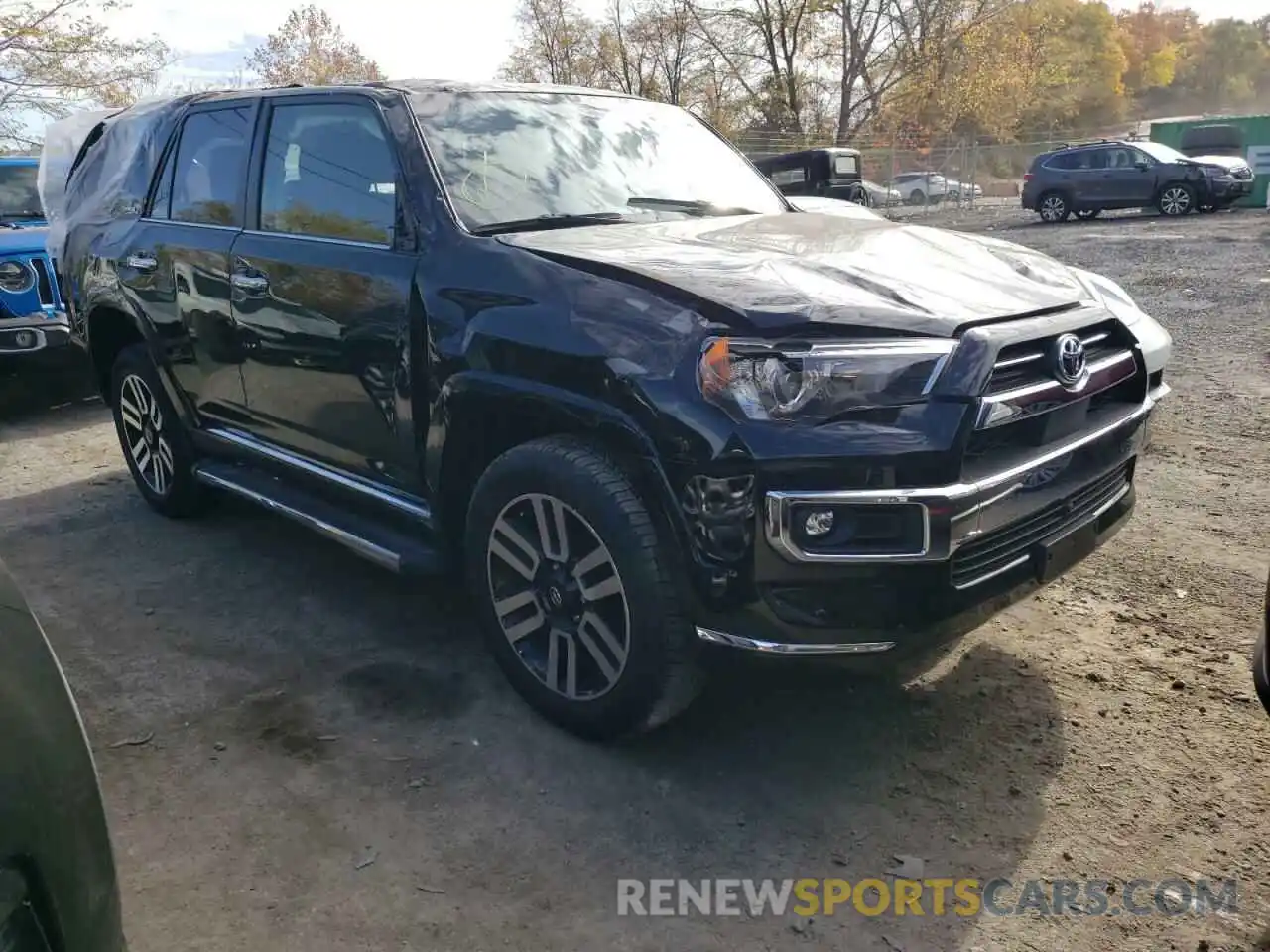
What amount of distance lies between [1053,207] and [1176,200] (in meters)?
2.45

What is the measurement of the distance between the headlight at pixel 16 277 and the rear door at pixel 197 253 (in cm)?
327

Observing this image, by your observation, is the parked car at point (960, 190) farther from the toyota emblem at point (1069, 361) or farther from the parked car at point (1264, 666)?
the parked car at point (1264, 666)

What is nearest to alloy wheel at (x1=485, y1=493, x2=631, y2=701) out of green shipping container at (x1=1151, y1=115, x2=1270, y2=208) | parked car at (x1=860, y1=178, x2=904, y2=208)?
green shipping container at (x1=1151, y1=115, x2=1270, y2=208)

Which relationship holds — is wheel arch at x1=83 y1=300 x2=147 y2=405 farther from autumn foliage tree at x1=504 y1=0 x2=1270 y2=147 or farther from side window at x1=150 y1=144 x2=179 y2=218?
autumn foliage tree at x1=504 y1=0 x2=1270 y2=147

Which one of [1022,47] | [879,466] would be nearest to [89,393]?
[879,466]

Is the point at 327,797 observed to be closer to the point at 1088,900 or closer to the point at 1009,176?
the point at 1088,900

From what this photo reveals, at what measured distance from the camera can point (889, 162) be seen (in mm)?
33469

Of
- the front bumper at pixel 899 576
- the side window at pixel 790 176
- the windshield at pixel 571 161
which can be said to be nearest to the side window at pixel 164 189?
the windshield at pixel 571 161

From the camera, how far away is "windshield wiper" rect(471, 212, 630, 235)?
335cm

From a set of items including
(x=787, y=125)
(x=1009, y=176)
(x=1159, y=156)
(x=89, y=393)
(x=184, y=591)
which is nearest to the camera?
(x=184, y=591)

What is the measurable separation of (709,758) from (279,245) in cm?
248

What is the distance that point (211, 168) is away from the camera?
455cm

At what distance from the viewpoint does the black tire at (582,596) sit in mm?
2715

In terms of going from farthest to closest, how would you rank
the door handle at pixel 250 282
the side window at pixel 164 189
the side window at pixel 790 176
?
the side window at pixel 790 176, the side window at pixel 164 189, the door handle at pixel 250 282
